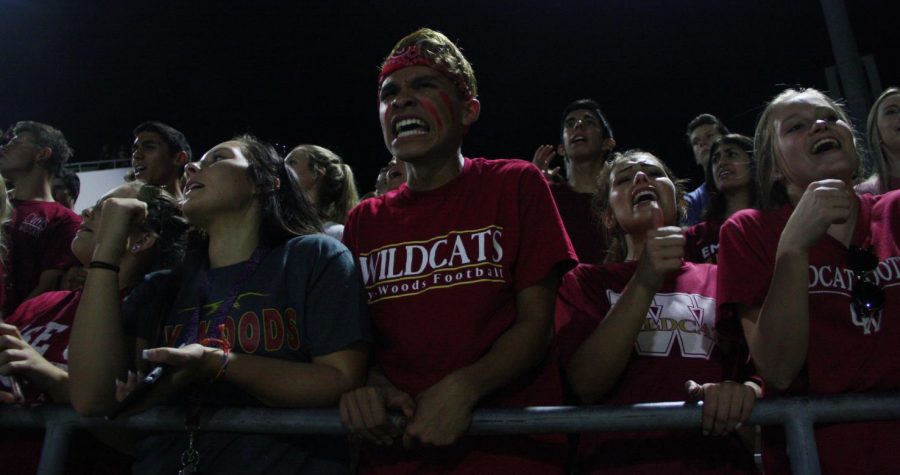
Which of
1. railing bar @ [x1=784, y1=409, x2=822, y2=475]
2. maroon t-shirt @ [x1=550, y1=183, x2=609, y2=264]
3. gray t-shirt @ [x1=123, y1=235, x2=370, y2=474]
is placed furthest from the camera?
maroon t-shirt @ [x1=550, y1=183, x2=609, y2=264]

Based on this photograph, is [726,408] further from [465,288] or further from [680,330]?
[465,288]

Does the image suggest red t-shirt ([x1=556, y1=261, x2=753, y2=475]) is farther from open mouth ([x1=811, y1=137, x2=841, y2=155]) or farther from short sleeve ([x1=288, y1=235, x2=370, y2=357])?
short sleeve ([x1=288, y1=235, x2=370, y2=357])

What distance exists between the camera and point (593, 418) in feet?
5.42

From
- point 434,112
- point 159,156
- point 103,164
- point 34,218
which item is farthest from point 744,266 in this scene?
point 103,164

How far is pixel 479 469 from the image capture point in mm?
1858

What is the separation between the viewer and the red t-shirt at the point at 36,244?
396 cm

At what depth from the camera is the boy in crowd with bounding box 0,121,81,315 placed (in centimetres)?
394

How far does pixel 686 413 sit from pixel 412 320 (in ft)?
2.56

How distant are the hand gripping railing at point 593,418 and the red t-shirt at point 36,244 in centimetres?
238

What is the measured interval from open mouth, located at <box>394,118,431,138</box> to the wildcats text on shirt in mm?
375

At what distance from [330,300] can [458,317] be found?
376mm

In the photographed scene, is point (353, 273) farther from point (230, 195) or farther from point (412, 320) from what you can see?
point (230, 195)

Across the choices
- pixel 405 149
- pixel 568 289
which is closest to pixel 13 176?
pixel 405 149

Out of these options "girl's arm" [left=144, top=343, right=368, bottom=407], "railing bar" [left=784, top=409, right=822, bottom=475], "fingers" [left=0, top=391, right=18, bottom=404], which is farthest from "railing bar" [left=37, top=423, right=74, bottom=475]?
"railing bar" [left=784, top=409, right=822, bottom=475]
